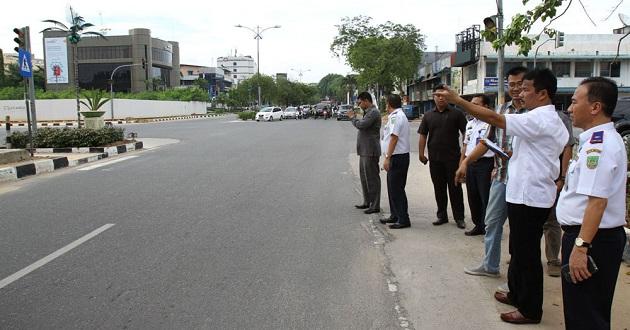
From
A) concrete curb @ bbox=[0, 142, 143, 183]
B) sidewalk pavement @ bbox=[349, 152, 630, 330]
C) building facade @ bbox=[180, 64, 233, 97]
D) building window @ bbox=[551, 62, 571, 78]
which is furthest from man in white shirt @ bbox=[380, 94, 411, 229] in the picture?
building facade @ bbox=[180, 64, 233, 97]

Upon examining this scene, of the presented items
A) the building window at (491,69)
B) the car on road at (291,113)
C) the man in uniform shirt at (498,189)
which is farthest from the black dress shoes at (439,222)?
the car on road at (291,113)

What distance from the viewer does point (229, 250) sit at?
5.71 meters

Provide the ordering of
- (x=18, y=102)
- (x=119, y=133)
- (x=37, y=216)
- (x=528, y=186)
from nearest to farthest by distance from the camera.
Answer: (x=528, y=186)
(x=37, y=216)
(x=119, y=133)
(x=18, y=102)

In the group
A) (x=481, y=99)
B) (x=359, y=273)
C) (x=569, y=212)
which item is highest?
(x=481, y=99)

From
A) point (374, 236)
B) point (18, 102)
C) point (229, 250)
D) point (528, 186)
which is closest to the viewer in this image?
point (528, 186)

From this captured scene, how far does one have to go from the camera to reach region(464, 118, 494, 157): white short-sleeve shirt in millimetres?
5752

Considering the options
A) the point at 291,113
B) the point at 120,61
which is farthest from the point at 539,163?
the point at 120,61

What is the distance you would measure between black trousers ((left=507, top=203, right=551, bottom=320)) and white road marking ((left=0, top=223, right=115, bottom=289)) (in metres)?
4.19

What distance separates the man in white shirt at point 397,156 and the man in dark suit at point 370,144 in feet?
2.07

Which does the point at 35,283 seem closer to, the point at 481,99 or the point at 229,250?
the point at 229,250

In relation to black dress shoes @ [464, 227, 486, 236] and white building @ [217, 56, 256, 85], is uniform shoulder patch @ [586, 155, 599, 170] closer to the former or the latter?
black dress shoes @ [464, 227, 486, 236]

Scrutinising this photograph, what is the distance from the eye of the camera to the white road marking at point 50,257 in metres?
4.81

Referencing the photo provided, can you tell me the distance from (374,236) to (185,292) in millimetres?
2621

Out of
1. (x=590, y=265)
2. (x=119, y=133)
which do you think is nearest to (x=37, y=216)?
(x=590, y=265)
